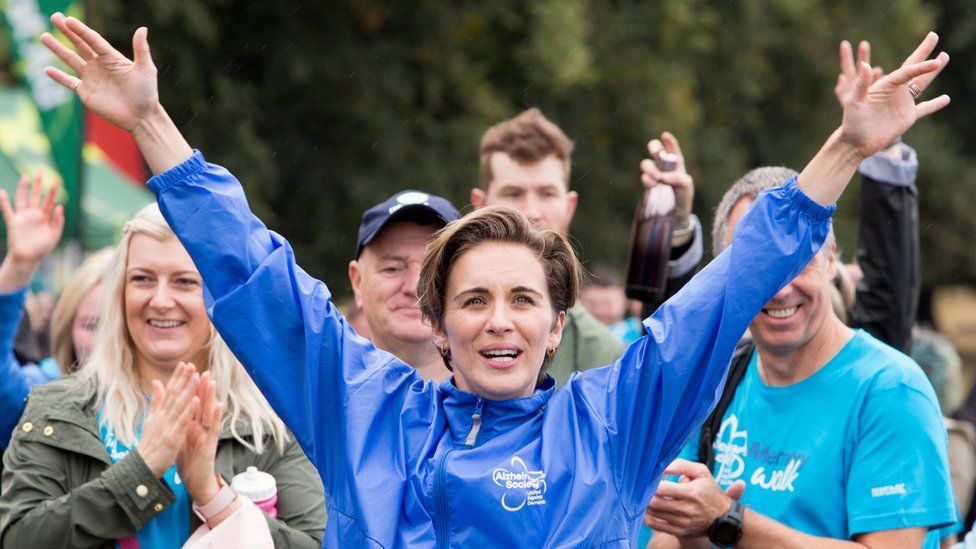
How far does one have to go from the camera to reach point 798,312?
160 inches

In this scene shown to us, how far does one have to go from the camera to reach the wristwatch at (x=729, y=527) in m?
3.89

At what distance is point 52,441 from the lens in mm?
4082

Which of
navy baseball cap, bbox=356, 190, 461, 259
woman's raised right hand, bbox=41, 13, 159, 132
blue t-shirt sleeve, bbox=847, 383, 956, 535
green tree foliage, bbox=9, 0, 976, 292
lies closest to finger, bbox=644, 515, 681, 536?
blue t-shirt sleeve, bbox=847, 383, 956, 535

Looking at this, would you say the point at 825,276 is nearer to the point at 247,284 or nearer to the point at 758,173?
the point at 758,173

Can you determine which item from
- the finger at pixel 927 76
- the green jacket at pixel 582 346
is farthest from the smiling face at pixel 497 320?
the green jacket at pixel 582 346

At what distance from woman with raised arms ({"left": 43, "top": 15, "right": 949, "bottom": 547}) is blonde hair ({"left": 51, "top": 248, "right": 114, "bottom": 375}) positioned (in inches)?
91.8

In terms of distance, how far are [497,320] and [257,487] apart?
117 centimetres

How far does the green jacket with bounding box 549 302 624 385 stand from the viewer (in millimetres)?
5363

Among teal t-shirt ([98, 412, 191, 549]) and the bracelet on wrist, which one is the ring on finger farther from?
teal t-shirt ([98, 412, 191, 549])

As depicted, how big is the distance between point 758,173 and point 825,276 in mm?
432

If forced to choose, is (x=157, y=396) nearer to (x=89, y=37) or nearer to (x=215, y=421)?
(x=215, y=421)

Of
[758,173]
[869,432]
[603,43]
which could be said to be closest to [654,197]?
[758,173]

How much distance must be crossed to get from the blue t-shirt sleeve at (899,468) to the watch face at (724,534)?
0.33 metres

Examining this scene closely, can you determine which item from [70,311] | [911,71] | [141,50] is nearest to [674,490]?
[911,71]
